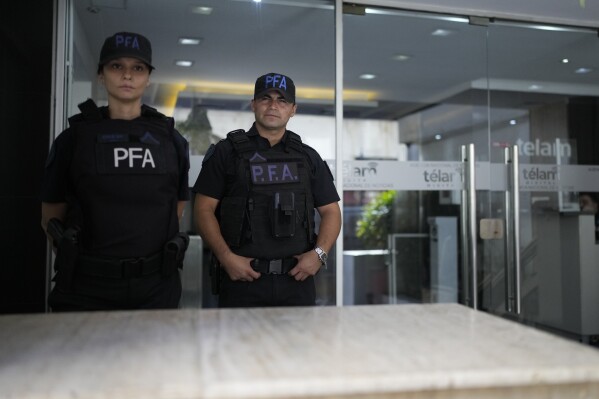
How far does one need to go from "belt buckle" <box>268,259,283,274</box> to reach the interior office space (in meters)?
1.11

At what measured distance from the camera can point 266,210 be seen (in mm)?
2355

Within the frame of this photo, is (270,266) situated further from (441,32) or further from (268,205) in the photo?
(441,32)

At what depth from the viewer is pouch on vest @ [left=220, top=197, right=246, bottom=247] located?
232 centimetres

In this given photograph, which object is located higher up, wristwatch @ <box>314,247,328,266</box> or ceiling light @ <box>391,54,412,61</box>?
ceiling light @ <box>391,54,412,61</box>

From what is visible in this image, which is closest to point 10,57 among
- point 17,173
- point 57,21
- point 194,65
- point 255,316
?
point 57,21

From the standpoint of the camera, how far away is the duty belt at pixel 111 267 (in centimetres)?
192

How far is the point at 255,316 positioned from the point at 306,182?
47.9 inches

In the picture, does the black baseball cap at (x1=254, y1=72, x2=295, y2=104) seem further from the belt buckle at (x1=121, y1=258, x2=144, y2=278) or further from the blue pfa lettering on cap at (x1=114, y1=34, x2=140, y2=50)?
the belt buckle at (x1=121, y1=258, x2=144, y2=278)

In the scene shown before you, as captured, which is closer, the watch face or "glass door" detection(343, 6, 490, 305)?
the watch face

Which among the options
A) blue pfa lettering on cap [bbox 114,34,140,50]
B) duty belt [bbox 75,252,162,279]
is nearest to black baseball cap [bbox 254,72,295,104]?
blue pfa lettering on cap [bbox 114,34,140,50]

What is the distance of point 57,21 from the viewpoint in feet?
9.73

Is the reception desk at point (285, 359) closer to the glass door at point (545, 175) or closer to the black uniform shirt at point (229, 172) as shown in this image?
the black uniform shirt at point (229, 172)

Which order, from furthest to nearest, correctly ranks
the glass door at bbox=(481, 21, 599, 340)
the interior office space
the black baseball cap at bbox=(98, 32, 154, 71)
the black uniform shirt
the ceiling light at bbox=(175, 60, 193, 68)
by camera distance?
the glass door at bbox=(481, 21, 599, 340)
the ceiling light at bbox=(175, 60, 193, 68)
the interior office space
the black uniform shirt
the black baseball cap at bbox=(98, 32, 154, 71)

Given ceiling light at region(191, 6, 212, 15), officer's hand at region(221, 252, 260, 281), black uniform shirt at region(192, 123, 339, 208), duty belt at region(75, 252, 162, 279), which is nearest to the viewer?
duty belt at region(75, 252, 162, 279)
